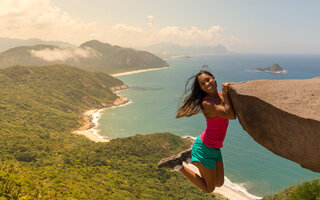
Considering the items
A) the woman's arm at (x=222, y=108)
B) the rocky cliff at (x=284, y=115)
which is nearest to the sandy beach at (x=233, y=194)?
the rocky cliff at (x=284, y=115)

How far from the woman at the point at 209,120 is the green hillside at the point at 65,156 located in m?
10.8

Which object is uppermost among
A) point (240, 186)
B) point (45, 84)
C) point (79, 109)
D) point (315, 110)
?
point (315, 110)

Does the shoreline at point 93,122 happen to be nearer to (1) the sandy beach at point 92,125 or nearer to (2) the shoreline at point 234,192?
(1) the sandy beach at point 92,125

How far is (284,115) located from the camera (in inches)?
154

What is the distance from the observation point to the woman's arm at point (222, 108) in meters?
4.25

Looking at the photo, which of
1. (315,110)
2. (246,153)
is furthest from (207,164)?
(246,153)

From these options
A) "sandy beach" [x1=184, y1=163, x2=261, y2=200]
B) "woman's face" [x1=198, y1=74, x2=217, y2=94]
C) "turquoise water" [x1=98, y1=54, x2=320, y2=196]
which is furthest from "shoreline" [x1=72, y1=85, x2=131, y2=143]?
"woman's face" [x1=198, y1=74, x2=217, y2=94]

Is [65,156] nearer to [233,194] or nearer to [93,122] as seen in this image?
[233,194]

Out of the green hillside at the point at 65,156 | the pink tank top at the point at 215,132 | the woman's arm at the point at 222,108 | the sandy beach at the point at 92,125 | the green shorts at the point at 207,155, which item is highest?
the woman's arm at the point at 222,108

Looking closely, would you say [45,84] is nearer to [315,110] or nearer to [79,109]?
[79,109]

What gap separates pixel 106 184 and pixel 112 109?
7307cm

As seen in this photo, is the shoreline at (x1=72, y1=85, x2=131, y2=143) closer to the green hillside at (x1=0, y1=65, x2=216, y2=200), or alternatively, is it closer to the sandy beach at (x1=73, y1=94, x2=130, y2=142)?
the sandy beach at (x1=73, y1=94, x2=130, y2=142)

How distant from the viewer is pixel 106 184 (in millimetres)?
26094

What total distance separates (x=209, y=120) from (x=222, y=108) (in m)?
0.52
